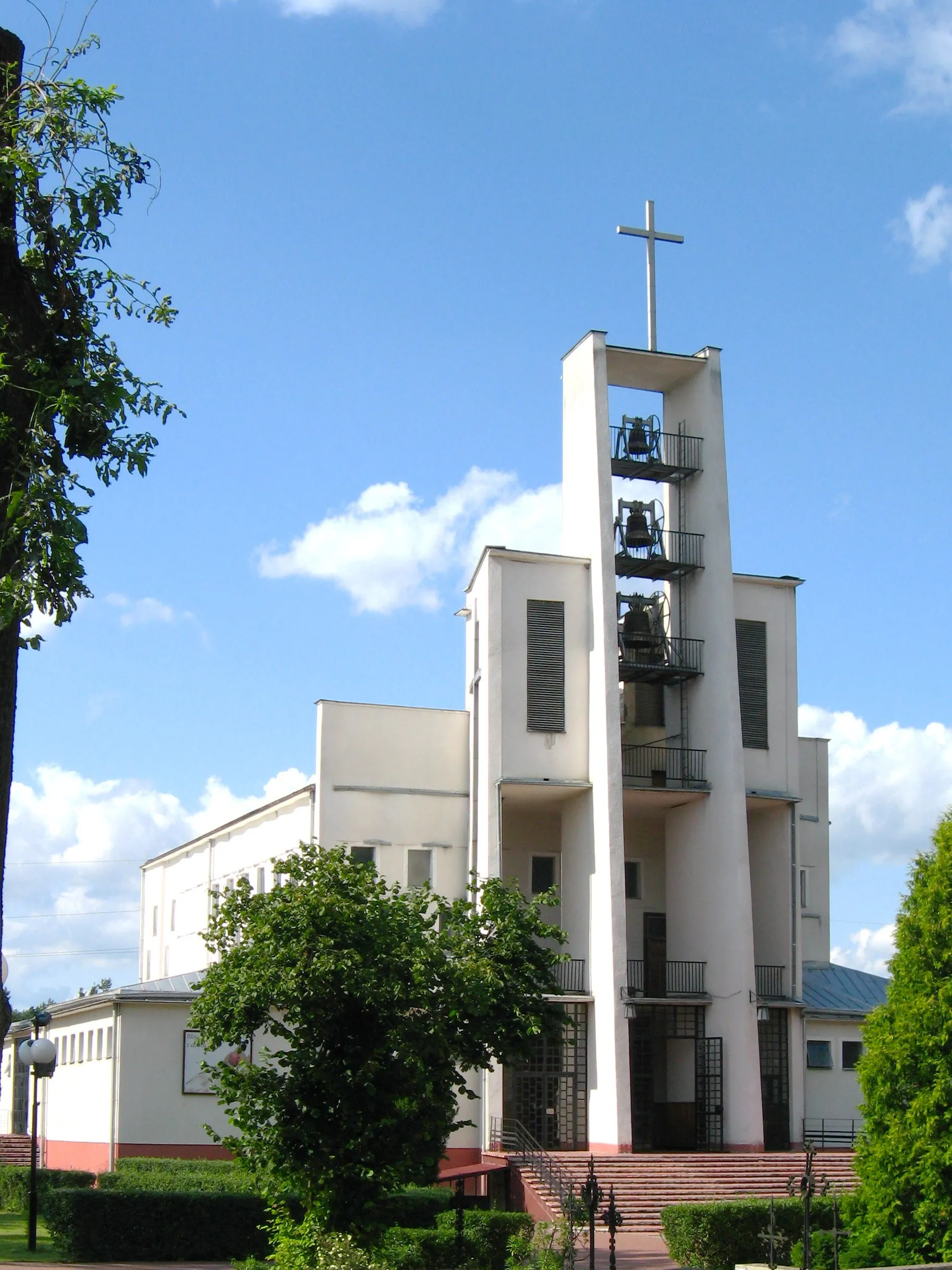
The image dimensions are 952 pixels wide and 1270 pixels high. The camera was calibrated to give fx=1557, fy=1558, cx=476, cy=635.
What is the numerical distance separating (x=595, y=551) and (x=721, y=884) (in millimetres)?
8599

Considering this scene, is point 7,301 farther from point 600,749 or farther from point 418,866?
point 418,866

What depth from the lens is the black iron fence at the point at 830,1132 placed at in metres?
38.2

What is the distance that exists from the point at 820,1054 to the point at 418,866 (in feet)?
37.5

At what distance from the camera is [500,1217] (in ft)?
82.8

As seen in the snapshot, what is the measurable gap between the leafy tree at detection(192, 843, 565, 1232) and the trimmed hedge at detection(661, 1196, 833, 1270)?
28.9 ft

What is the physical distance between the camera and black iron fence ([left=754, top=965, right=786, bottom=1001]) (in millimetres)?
38969

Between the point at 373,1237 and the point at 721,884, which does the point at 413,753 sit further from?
the point at 373,1237

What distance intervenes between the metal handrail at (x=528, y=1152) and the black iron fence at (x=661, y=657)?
36.2 feet

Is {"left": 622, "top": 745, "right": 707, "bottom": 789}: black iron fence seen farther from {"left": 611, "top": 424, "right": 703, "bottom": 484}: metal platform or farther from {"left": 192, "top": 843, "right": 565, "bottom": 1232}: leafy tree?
{"left": 192, "top": 843, "right": 565, "bottom": 1232}: leafy tree

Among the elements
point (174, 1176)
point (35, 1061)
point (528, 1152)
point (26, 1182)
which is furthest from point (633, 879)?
point (35, 1061)

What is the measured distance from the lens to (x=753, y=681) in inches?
1580

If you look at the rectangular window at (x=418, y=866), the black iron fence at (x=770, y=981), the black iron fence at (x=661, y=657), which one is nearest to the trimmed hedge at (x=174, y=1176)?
the rectangular window at (x=418, y=866)

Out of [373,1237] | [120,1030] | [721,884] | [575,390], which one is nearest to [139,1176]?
[120,1030]

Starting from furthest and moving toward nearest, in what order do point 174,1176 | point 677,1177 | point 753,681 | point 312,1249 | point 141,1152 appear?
point 753,681
point 141,1152
point 677,1177
point 174,1176
point 312,1249
